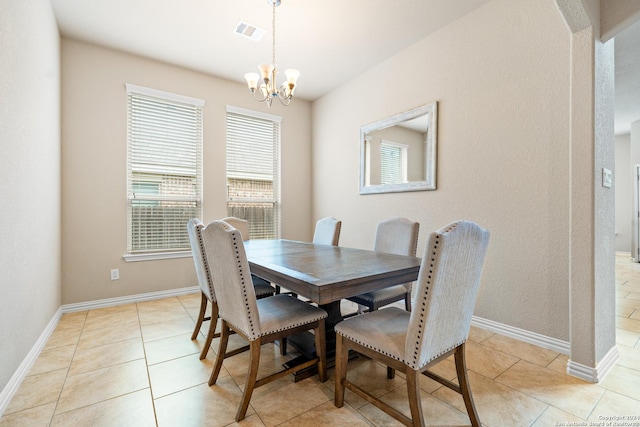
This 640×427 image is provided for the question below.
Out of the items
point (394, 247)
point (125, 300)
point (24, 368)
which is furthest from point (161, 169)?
point (394, 247)

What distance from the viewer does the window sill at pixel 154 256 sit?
3.34 meters

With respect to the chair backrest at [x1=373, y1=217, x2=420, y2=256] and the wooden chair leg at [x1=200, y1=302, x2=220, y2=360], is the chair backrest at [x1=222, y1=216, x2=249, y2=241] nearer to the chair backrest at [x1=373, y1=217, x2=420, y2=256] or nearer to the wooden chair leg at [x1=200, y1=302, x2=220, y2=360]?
the wooden chair leg at [x1=200, y1=302, x2=220, y2=360]

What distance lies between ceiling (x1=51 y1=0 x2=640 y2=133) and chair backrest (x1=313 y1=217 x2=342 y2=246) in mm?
1911

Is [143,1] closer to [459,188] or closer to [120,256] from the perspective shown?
[120,256]

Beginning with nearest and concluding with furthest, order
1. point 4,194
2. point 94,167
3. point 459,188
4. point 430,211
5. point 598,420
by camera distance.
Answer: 1. point 598,420
2. point 4,194
3. point 459,188
4. point 430,211
5. point 94,167

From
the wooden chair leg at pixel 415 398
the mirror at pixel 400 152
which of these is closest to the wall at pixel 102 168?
the mirror at pixel 400 152

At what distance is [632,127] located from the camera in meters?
5.89

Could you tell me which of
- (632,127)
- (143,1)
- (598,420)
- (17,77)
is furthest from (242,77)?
(632,127)

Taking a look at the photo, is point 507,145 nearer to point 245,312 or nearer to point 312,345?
point 312,345

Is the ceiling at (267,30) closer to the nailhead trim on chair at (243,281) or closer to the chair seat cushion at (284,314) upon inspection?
the nailhead trim on chair at (243,281)

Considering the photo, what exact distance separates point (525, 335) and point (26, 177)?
3783 millimetres

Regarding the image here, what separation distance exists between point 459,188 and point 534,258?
83cm

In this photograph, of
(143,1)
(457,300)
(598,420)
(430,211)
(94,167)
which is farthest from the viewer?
(94,167)

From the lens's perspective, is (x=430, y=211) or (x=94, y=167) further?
(x=94, y=167)
